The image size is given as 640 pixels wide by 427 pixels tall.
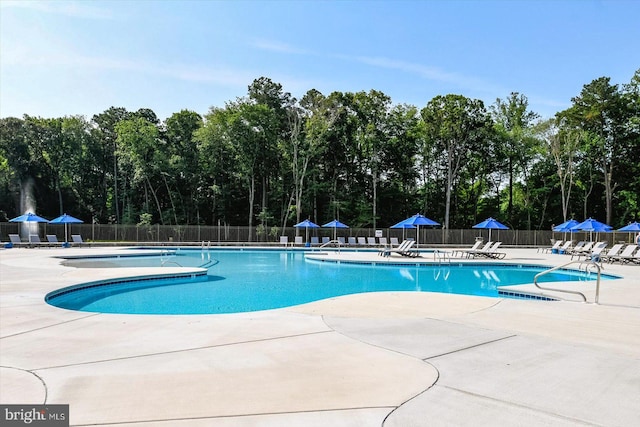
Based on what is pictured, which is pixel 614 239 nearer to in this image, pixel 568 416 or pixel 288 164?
pixel 288 164

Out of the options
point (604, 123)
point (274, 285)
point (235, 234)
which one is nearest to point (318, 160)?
point (235, 234)

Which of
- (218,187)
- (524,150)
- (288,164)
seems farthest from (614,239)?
(218,187)

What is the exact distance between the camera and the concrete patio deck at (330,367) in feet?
8.53

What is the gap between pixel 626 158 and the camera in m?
32.3

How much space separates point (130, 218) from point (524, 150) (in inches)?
1205

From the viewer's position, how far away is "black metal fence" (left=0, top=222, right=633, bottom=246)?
27.7 m

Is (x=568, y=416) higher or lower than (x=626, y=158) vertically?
lower

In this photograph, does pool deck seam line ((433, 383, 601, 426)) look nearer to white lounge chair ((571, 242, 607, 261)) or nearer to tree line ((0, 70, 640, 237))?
white lounge chair ((571, 242, 607, 261))
